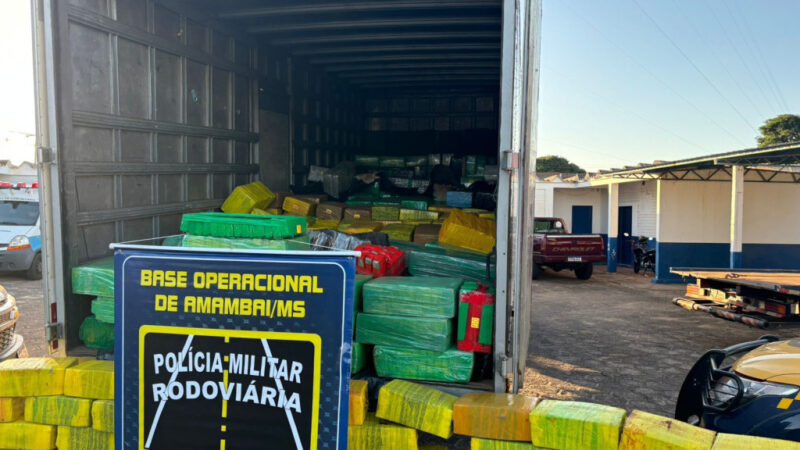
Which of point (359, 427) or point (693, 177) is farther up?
point (693, 177)

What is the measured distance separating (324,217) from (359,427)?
5169 mm

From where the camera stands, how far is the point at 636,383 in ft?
23.1

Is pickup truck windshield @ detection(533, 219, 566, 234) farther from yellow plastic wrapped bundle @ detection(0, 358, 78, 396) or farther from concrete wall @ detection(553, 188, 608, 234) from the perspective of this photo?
yellow plastic wrapped bundle @ detection(0, 358, 78, 396)

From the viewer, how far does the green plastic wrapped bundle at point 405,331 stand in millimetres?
4504

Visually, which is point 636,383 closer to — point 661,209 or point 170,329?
point 170,329

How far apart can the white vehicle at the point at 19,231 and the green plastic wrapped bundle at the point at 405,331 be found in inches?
443

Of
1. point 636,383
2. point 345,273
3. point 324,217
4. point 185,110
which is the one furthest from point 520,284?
point 324,217

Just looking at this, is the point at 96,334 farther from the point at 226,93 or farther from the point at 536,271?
the point at 536,271

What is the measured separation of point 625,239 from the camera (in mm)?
23125

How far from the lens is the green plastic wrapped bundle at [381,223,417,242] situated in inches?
326

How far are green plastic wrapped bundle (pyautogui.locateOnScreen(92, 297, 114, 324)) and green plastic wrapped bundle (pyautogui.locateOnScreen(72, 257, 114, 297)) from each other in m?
0.05

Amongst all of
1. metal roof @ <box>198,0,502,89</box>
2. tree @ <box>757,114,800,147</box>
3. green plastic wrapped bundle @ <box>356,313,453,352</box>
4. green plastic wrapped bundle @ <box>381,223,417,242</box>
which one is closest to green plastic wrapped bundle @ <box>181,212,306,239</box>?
green plastic wrapped bundle @ <box>356,313,453,352</box>

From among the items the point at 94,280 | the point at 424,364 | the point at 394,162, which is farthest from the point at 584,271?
the point at 94,280

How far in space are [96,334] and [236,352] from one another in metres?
2.39
